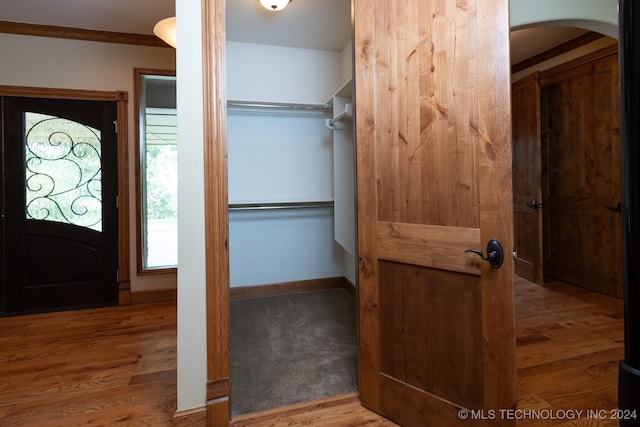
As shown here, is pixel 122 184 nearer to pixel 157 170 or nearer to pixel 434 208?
pixel 157 170

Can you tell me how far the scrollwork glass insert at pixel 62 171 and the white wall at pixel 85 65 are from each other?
12.8 inches

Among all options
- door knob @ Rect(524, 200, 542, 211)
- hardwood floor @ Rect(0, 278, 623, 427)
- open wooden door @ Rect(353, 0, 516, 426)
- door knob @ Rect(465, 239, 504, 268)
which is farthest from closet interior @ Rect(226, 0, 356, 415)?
door knob @ Rect(524, 200, 542, 211)

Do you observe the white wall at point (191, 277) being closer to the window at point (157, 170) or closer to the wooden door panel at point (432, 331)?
the wooden door panel at point (432, 331)

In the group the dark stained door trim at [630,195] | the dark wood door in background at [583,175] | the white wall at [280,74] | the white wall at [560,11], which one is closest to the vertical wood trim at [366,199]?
the white wall at [560,11]

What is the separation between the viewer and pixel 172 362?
207cm

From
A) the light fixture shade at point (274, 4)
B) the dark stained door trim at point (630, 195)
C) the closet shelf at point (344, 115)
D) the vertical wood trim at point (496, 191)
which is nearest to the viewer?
the dark stained door trim at point (630, 195)

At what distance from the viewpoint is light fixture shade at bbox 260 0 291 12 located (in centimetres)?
227

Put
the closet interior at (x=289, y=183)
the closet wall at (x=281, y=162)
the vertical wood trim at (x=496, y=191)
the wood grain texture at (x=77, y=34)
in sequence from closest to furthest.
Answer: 1. the vertical wood trim at (x=496, y=191)
2. the wood grain texture at (x=77, y=34)
3. the closet interior at (x=289, y=183)
4. the closet wall at (x=281, y=162)

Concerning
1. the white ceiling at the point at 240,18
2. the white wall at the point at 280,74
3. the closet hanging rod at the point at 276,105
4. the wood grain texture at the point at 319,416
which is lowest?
the wood grain texture at the point at 319,416

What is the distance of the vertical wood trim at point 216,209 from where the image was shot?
1395mm

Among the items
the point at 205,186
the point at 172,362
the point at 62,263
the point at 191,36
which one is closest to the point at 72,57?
the point at 62,263

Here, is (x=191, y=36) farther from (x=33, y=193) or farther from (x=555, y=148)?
(x=555, y=148)

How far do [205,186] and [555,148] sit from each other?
13.4 feet

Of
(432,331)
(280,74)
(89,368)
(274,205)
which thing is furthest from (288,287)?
(280,74)
